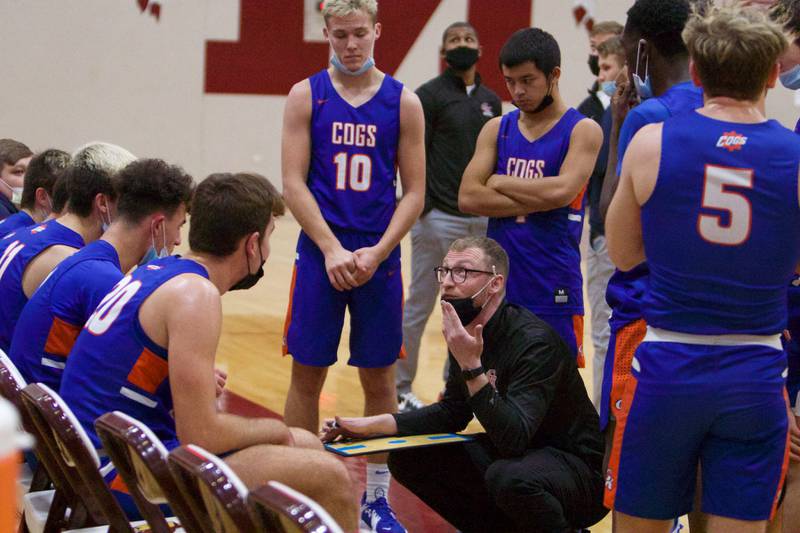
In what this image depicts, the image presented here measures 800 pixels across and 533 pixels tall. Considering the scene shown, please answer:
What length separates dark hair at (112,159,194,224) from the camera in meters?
3.46

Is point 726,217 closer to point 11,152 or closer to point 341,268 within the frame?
point 341,268

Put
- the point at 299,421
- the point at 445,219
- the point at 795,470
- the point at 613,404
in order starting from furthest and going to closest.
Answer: the point at 445,219 → the point at 299,421 → the point at 795,470 → the point at 613,404

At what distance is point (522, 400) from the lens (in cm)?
361

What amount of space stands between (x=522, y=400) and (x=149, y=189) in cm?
140

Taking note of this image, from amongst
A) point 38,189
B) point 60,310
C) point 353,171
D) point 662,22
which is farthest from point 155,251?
point 662,22

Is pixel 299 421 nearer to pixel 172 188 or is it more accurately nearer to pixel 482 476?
pixel 482 476

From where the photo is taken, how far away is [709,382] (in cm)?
246

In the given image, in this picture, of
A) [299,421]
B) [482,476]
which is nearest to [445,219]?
[299,421]

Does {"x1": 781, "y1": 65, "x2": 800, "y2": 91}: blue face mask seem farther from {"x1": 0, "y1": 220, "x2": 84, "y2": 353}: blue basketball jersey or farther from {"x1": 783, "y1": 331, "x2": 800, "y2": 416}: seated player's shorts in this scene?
{"x1": 0, "y1": 220, "x2": 84, "y2": 353}: blue basketball jersey

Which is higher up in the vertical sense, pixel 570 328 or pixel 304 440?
pixel 570 328

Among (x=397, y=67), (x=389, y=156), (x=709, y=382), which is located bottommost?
(x=709, y=382)

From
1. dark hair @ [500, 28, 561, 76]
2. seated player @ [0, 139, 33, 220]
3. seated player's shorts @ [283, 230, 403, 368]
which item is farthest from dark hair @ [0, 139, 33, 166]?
dark hair @ [500, 28, 561, 76]

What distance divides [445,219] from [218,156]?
308 inches

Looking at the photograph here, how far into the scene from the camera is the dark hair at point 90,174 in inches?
151
